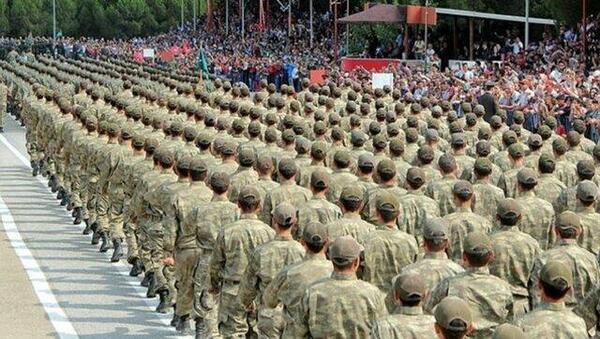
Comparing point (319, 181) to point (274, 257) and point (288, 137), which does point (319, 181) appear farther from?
point (288, 137)

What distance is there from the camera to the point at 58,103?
23.3 metres

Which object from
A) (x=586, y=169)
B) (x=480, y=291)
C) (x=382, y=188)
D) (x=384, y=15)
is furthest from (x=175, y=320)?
(x=384, y=15)

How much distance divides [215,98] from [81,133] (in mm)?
5361

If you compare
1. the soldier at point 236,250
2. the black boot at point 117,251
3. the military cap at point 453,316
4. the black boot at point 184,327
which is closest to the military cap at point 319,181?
the soldier at point 236,250

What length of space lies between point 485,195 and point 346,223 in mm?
2712

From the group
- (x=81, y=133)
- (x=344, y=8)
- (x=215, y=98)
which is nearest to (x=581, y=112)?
(x=215, y=98)

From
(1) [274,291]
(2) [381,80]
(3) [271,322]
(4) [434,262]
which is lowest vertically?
(3) [271,322]

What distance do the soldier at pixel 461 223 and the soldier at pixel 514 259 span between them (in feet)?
2.37

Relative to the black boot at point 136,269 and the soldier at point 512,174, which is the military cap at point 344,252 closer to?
the soldier at point 512,174

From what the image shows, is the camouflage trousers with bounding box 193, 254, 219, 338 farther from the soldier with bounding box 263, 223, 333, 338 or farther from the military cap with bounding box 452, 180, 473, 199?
the soldier with bounding box 263, 223, 333, 338

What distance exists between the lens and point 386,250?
10.4 m

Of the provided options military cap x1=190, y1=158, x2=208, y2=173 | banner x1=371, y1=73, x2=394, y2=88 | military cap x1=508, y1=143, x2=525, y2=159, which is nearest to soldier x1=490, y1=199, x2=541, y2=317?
military cap x1=190, y1=158, x2=208, y2=173

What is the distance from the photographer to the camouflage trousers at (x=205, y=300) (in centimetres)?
1226

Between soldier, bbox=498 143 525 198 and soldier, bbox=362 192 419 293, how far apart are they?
4.10 meters
